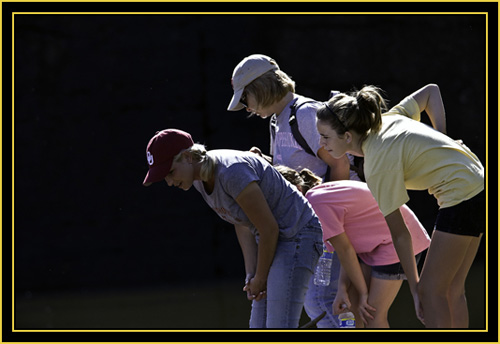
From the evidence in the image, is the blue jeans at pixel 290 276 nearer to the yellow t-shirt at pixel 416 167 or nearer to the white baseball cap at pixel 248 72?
the yellow t-shirt at pixel 416 167

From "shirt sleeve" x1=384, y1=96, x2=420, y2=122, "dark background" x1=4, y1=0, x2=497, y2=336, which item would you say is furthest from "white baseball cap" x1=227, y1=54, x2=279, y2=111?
"dark background" x1=4, y1=0, x2=497, y2=336

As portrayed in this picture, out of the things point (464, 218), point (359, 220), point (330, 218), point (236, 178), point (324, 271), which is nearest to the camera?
point (464, 218)

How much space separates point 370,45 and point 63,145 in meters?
2.29

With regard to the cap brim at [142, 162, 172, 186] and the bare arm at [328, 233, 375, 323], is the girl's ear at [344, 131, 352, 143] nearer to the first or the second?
the bare arm at [328, 233, 375, 323]

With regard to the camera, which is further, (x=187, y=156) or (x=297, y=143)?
(x=297, y=143)

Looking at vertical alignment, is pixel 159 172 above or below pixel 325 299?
above

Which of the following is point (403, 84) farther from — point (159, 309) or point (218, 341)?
point (218, 341)

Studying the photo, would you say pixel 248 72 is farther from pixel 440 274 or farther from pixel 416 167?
pixel 440 274

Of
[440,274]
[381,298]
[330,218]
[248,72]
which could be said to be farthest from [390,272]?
[248,72]

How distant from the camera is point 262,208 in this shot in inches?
111

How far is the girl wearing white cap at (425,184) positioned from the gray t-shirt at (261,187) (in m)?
0.31

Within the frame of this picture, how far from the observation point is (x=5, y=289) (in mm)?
3914

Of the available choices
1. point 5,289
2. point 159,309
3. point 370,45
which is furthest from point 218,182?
point 370,45

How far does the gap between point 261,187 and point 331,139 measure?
31 cm
